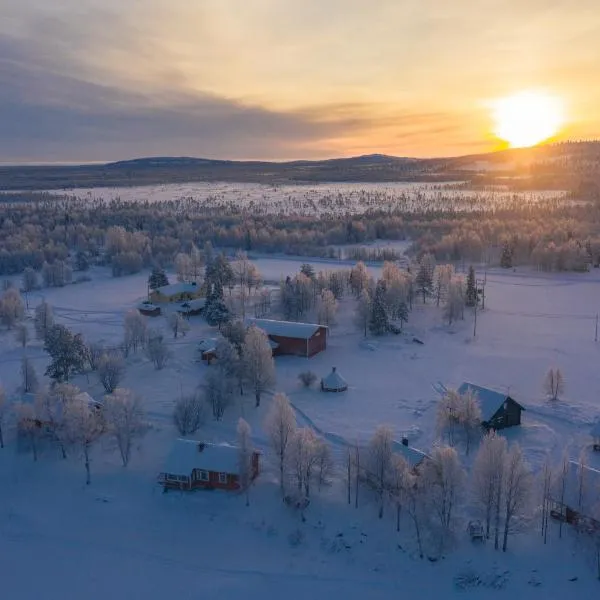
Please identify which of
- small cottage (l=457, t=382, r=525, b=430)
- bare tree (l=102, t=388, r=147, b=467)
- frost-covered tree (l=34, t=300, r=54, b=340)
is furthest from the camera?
frost-covered tree (l=34, t=300, r=54, b=340)

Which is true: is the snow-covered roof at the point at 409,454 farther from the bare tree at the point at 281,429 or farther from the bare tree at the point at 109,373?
the bare tree at the point at 109,373

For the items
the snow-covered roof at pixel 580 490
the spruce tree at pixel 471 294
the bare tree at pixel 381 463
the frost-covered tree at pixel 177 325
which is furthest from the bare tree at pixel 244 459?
the spruce tree at pixel 471 294

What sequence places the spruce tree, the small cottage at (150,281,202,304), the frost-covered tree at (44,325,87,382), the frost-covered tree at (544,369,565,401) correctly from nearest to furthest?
the frost-covered tree at (544,369,565,401)
the frost-covered tree at (44,325,87,382)
the spruce tree
the small cottage at (150,281,202,304)

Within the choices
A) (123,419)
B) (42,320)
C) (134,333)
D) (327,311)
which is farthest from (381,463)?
(42,320)

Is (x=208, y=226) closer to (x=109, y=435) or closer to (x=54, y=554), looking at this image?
(x=109, y=435)

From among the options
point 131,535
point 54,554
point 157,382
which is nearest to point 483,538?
point 131,535

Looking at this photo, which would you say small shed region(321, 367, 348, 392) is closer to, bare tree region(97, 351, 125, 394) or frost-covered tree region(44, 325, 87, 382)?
bare tree region(97, 351, 125, 394)

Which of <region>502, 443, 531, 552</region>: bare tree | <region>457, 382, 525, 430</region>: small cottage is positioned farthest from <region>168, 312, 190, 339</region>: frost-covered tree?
<region>502, 443, 531, 552</region>: bare tree
